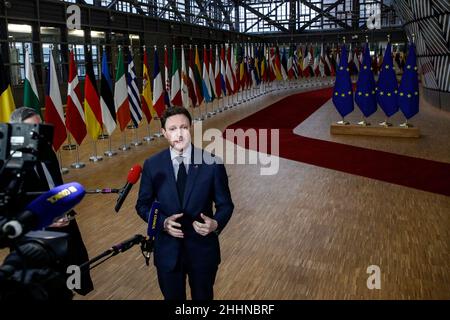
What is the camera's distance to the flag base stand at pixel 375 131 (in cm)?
1083

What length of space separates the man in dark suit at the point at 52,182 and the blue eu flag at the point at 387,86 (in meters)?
9.53

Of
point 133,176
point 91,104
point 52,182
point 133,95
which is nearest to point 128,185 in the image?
point 133,176

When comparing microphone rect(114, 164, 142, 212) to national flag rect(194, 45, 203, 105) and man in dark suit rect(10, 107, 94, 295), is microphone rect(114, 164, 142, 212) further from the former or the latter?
national flag rect(194, 45, 203, 105)

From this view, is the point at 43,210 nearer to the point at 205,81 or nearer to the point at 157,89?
the point at 157,89

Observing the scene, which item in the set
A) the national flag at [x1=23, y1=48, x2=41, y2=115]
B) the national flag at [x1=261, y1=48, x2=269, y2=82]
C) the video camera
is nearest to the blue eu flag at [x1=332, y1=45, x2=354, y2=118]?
the national flag at [x1=23, y1=48, x2=41, y2=115]

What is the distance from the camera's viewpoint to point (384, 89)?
11312 millimetres

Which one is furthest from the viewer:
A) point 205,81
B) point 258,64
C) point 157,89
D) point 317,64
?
point 317,64

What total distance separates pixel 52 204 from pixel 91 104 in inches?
282

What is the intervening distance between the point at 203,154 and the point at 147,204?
15.4 inches

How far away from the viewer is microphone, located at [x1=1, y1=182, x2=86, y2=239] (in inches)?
49.9

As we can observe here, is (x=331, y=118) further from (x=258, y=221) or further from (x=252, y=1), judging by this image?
(x=252, y=1)

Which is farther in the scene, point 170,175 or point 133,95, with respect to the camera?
point 133,95

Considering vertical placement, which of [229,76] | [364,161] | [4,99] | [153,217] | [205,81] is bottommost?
[364,161]

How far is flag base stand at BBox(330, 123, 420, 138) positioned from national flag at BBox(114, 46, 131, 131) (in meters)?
5.44
